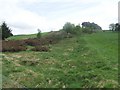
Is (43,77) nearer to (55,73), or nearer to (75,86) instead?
(55,73)

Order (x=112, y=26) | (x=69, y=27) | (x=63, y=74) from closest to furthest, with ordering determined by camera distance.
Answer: (x=63, y=74) < (x=69, y=27) < (x=112, y=26)

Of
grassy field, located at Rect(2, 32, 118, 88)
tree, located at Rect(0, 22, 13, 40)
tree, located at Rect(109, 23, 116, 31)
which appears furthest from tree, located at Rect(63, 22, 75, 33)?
grassy field, located at Rect(2, 32, 118, 88)

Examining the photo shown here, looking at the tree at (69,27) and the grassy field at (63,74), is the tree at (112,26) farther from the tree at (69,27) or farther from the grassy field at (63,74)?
the grassy field at (63,74)

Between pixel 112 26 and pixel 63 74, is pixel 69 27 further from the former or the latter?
pixel 63 74

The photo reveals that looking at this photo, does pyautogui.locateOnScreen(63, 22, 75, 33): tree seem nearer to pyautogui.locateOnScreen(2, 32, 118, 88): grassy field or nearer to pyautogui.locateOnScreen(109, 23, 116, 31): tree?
pyautogui.locateOnScreen(109, 23, 116, 31): tree

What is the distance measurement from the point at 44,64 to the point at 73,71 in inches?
167

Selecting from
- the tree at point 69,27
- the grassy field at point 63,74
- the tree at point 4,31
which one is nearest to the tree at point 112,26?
the tree at point 69,27

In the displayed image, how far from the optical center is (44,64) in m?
23.5

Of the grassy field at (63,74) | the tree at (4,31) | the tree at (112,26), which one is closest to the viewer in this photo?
the grassy field at (63,74)

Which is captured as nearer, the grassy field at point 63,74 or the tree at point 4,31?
the grassy field at point 63,74

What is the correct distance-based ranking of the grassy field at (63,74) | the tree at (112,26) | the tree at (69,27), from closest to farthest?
the grassy field at (63,74) < the tree at (69,27) < the tree at (112,26)

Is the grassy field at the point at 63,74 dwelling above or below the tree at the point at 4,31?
below

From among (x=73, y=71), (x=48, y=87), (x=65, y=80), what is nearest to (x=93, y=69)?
(x=73, y=71)

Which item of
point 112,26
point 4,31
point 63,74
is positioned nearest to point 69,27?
point 4,31
